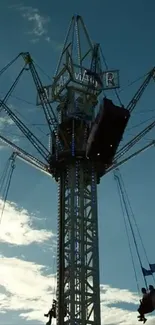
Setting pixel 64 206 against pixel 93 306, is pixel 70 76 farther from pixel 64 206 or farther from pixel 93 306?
pixel 93 306

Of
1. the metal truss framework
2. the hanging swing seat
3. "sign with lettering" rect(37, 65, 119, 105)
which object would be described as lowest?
the hanging swing seat

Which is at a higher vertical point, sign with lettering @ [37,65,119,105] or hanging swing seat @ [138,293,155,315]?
sign with lettering @ [37,65,119,105]

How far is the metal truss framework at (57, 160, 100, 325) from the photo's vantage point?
2140 inches

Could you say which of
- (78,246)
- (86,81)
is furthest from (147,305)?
(86,81)

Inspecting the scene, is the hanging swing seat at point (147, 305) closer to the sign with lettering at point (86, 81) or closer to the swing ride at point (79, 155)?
the swing ride at point (79, 155)

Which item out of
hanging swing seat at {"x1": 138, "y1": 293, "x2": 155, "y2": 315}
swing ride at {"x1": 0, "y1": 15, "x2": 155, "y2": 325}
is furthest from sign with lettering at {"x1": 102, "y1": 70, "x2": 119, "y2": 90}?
hanging swing seat at {"x1": 138, "y1": 293, "x2": 155, "y2": 315}

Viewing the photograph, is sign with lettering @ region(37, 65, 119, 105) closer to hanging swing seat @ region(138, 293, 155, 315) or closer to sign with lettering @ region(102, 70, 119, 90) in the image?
sign with lettering @ region(102, 70, 119, 90)

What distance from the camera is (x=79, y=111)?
65.1 metres

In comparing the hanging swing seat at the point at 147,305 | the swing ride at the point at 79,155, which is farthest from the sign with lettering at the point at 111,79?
the hanging swing seat at the point at 147,305

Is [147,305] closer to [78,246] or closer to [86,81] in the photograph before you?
[78,246]

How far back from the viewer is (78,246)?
186ft

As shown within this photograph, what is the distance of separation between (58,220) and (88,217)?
3352mm

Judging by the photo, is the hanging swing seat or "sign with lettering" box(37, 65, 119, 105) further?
"sign with lettering" box(37, 65, 119, 105)

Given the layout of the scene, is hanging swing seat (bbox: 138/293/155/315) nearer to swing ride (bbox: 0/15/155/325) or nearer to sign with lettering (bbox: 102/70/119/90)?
swing ride (bbox: 0/15/155/325)
